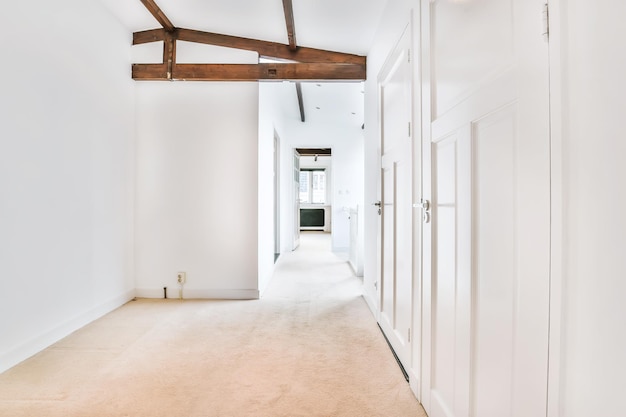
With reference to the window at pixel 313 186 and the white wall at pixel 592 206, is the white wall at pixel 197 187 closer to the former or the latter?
the white wall at pixel 592 206

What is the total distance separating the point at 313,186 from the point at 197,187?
357 inches

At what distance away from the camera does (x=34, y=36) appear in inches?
87.2

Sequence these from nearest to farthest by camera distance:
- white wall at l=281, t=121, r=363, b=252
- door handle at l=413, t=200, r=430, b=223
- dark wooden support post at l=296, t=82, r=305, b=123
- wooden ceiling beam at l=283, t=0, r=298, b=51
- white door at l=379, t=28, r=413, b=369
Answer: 1. door handle at l=413, t=200, r=430, b=223
2. white door at l=379, t=28, r=413, b=369
3. wooden ceiling beam at l=283, t=0, r=298, b=51
4. dark wooden support post at l=296, t=82, r=305, b=123
5. white wall at l=281, t=121, r=363, b=252

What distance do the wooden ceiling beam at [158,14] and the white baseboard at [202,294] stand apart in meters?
2.63

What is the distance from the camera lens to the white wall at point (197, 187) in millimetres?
3480

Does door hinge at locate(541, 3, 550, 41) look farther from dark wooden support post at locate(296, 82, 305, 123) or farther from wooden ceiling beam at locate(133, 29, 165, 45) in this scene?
dark wooden support post at locate(296, 82, 305, 123)

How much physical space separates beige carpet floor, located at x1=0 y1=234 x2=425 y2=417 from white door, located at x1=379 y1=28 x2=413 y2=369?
22 centimetres

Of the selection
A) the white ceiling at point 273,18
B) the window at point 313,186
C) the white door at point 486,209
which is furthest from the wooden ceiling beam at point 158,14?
the window at point 313,186

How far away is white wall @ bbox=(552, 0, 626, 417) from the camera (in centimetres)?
61

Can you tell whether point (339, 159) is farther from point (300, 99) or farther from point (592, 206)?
point (592, 206)

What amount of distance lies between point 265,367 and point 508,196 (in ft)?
5.48

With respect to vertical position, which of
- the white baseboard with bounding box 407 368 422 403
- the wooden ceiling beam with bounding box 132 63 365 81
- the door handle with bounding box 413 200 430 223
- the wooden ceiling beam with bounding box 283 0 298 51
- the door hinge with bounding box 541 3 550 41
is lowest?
the white baseboard with bounding box 407 368 422 403

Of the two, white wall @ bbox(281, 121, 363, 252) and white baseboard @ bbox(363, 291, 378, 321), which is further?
white wall @ bbox(281, 121, 363, 252)

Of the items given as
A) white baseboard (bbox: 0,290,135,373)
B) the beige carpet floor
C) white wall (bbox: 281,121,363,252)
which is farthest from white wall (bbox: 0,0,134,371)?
white wall (bbox: 281,121,363,252)
